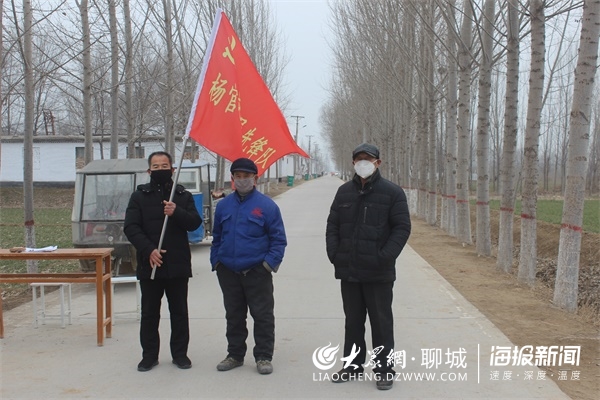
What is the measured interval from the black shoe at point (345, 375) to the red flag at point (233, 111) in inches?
74.9

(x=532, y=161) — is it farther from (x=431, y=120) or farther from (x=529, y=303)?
(x=431, y=120)

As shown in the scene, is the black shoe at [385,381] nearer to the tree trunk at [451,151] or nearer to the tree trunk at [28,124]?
the tree trunk at [28,124]

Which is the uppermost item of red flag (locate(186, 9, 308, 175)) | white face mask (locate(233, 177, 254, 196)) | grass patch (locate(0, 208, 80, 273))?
red flag (locate(186, 9, 308, 175))

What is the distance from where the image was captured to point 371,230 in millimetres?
4621

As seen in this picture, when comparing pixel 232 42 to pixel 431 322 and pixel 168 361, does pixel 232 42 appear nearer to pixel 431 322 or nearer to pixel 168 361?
pixel 168 361

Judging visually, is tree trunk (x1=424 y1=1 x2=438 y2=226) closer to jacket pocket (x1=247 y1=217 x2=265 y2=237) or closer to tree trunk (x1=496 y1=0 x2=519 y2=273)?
tree trunk (x1=496 y1=0 x2=519 y2=273)

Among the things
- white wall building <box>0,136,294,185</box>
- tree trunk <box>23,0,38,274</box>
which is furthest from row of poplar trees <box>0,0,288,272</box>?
white wall building <box>0,136,294,185</box>

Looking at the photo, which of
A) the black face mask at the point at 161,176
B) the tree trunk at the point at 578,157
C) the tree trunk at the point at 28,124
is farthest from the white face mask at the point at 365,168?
the tree trunk at the point at 28,124

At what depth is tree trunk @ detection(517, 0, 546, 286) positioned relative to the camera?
29.6 ft

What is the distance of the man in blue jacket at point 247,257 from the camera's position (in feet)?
16.3

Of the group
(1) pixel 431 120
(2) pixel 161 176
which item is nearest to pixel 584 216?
(1) pixel 431 120

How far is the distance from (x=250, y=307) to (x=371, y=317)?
1.06 m

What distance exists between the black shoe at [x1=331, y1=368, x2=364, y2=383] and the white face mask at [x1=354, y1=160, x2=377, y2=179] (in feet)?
5.33

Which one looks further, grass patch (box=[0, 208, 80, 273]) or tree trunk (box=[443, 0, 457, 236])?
tree trunk (box=[443, 0, 457, 236])
